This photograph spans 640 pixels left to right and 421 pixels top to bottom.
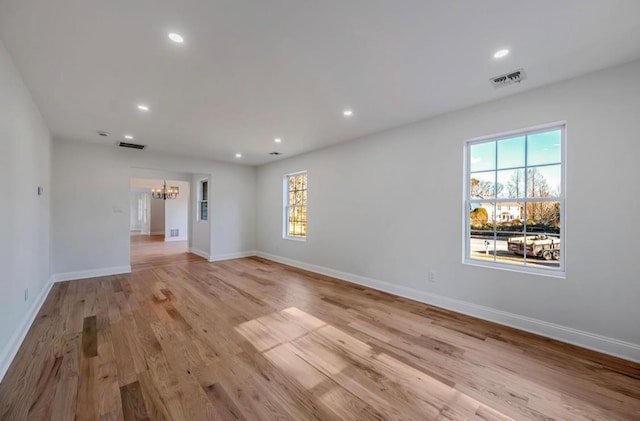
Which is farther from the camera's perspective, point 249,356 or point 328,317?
point 328,317

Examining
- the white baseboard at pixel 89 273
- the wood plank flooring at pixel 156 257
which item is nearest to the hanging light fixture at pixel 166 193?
the wood plank flooring at pixel 156 257

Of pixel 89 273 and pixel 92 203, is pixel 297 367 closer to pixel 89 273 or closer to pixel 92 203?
pixel 89 273

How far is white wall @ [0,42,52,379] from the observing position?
6.86 feet

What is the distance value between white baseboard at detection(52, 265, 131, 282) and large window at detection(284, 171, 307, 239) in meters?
3.38

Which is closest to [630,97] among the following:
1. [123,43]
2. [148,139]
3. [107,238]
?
[123,43]

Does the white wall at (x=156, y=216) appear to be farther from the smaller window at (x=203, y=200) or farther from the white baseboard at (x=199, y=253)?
the smaller window at (x=203, y=200)

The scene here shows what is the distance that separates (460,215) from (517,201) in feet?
1.96

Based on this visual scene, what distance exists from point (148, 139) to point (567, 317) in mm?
6311

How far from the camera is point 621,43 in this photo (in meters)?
2.04

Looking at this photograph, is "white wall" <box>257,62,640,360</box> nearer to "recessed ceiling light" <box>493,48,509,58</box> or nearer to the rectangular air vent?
"recessed ceiling light" <box>493,48,509,58</box>

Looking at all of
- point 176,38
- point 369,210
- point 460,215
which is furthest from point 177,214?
point 460,215

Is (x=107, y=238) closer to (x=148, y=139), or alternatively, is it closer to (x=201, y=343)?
(x=148, y=139)

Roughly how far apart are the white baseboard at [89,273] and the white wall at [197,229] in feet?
6.04

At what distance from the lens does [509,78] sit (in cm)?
254
